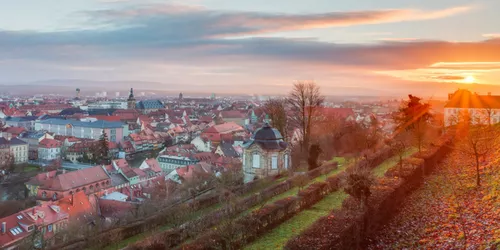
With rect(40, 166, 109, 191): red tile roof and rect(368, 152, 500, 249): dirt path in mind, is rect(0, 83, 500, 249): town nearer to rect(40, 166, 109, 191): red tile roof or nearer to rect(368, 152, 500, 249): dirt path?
rect(40, 166, 109, 191): red tile roof

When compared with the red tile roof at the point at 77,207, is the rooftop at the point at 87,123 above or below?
above

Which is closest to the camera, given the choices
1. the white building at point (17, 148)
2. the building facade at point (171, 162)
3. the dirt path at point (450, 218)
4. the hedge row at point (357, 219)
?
the hedge row at point (357, 219)

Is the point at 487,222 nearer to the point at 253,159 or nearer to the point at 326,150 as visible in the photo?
the point at 253,159

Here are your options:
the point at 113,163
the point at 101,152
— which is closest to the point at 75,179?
the point at 113,163

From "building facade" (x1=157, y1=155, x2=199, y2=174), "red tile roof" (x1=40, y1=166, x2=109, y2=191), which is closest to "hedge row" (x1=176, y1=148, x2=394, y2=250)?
"red tile roof" (x1=40, y1=166, x2=109, y2=191)

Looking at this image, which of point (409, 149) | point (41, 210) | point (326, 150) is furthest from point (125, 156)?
point (409, 149)

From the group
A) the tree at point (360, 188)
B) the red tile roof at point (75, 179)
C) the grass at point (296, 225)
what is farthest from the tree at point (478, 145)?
the red tile roof at point (75, 179)

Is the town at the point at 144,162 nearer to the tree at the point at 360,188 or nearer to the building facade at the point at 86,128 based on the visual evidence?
the building facade at the point at 86,128
